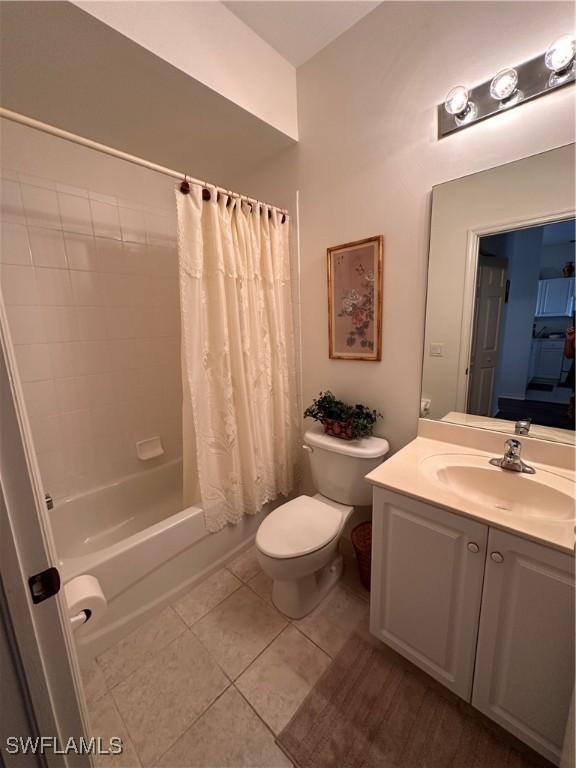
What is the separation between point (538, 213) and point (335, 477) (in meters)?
1.37

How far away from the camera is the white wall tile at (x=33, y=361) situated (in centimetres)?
155

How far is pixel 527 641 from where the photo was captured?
0.84 m

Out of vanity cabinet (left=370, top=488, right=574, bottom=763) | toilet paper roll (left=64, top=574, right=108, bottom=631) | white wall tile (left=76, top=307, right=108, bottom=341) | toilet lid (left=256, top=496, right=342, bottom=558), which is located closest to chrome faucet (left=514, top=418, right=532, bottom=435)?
vanity cabinet (left=370, top=488, right=574, bottom=763)

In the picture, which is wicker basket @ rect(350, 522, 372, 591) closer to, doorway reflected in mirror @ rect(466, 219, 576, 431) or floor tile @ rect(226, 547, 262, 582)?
floor tile @ rect(226, 547, 262, 582)

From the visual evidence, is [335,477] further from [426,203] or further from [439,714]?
[426,203]

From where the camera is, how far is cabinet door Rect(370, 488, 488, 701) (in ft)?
3.02

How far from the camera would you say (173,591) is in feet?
4.91

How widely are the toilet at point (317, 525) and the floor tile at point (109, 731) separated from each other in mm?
659

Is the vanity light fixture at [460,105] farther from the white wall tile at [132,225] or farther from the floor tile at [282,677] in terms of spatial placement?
the floor tile at [282,677]

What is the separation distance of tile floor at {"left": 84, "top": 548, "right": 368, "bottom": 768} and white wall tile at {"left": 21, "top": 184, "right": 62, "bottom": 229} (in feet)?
6.76

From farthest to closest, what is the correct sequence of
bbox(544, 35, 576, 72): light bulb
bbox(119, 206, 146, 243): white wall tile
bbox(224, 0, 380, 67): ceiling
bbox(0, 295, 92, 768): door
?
bbox(119, 206, 146, 243): white wall tile < bbox(224, 0, 380, 67): ceiling < bbox(544, 35, 576, 72): light bulb < bbox(0, 295, 92, 768): door

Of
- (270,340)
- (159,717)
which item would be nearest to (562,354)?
(270,340)

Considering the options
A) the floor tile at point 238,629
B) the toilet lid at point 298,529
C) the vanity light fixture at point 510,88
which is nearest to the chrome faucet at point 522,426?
the toilet lid at point 298,529

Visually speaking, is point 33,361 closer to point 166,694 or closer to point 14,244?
point 14,244
